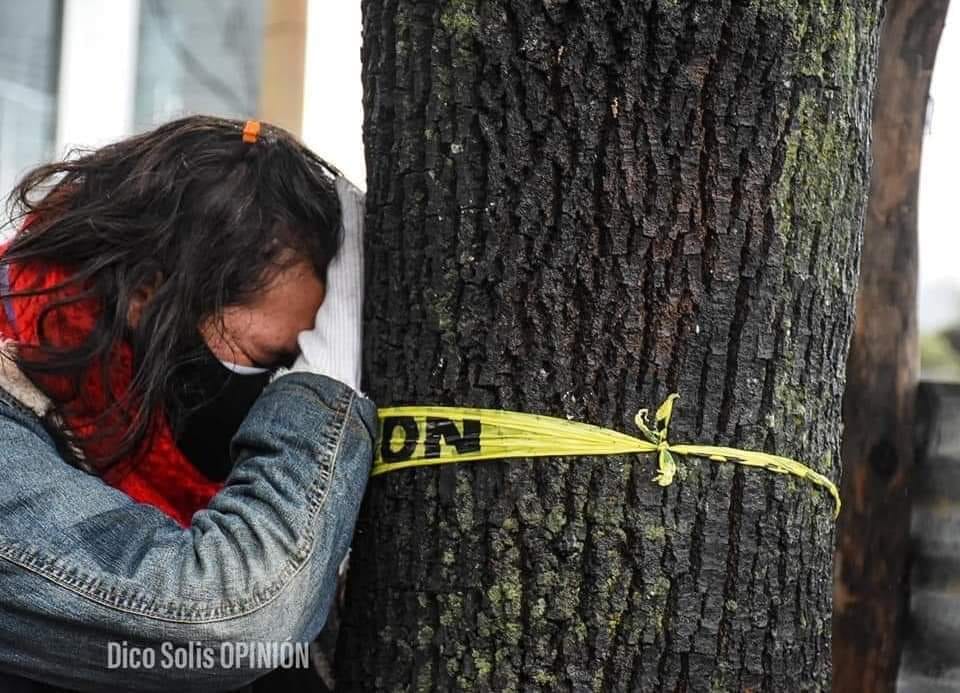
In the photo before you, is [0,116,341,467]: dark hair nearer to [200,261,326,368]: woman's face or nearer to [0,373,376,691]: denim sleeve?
[200,261,326,368]: woman's face

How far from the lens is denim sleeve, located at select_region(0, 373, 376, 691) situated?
4.80 ft

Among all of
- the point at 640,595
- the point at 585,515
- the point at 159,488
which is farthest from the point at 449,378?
the point at 159,488

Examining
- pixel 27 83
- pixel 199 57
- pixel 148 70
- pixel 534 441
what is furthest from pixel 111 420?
pixel 199 57

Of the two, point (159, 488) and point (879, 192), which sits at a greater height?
point (879, 192)

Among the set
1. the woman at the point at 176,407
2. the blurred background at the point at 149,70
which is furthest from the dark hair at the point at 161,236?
the blurred background at the point at 149,70

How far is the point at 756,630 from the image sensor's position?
157 centimetres

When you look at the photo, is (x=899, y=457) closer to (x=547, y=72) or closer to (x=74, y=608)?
(x=547, y=72)

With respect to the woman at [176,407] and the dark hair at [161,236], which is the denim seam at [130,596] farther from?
the dark hair at [161,236]

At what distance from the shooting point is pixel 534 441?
155 centimetres

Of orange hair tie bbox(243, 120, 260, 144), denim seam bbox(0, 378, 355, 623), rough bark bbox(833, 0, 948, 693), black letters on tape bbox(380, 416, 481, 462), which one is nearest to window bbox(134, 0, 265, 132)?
rough bark bbox(833, 0, 948, 693)

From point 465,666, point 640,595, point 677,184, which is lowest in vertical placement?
point 465,666

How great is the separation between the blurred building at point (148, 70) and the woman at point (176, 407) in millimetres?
4562

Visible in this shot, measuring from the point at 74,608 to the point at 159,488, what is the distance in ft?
1.05

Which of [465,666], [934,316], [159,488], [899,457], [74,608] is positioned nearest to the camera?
[74,608]
